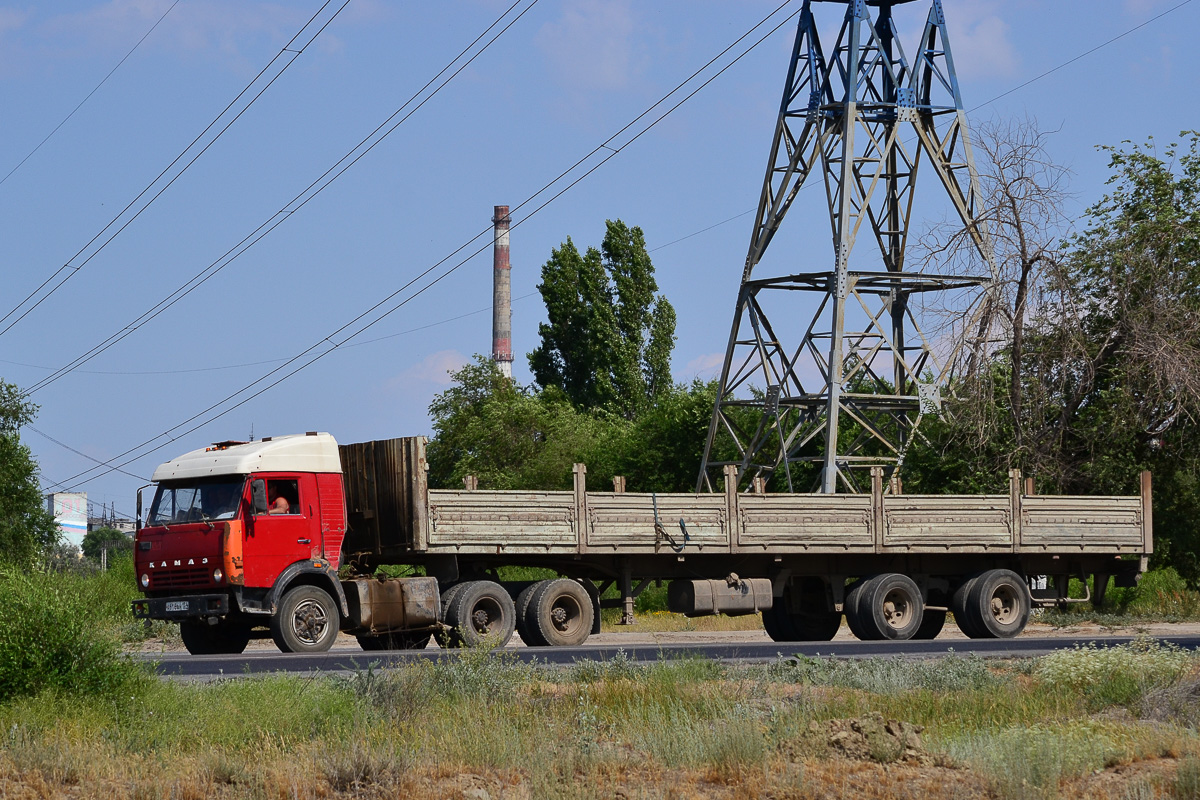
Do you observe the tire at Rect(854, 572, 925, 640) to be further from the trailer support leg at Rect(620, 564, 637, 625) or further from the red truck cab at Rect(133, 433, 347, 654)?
the red truck cab at Rect(133, 433, 347, 654)

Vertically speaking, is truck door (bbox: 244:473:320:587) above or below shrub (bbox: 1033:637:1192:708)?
above

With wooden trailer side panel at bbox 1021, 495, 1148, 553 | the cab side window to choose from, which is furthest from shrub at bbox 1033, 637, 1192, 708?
the cab side window

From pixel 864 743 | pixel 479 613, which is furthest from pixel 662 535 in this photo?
pixel 864 743

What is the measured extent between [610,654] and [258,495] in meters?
5.25

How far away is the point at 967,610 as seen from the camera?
81.3 feet

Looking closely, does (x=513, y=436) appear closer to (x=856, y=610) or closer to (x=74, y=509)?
(x=856, y=610)

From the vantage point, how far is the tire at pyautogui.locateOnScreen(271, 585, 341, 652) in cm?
1978

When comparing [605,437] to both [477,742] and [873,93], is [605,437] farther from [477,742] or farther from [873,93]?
[477,742]

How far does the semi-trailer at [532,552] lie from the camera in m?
20.0

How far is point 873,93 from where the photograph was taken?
1399 inches

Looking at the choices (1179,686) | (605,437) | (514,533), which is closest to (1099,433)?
(514,533)

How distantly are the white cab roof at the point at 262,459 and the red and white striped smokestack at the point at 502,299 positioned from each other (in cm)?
5283

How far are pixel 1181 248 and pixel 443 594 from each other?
21059 millimetres

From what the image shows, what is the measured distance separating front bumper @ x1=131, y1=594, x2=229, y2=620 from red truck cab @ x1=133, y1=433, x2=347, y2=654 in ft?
0.04
